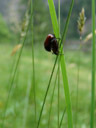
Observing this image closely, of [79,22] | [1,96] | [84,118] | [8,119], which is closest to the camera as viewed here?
[79,22]

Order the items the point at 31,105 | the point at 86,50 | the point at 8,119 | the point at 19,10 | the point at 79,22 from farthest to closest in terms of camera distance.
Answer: the point at 19,10, the point at 86,50, the point at 31,105, the point at 8,119, the point at 79,22

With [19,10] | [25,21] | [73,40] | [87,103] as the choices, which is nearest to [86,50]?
[73,40]

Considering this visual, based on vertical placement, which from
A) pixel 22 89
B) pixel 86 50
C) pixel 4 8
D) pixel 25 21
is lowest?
pixel 22 89

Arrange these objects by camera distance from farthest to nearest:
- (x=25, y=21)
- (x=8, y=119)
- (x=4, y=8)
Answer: (x=4, y=8) → (x=8, y=119) → (x=25, y=21)

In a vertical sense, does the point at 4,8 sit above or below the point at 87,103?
above

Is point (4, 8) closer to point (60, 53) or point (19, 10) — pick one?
point (19, 10)

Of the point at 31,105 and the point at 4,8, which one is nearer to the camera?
the point at 31,105

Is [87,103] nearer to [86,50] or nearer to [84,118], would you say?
[84,118]

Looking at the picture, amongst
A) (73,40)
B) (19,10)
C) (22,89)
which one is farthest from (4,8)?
(22,89)

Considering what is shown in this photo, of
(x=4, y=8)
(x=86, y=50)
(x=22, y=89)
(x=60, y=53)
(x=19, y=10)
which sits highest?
(x=4, y=8)
